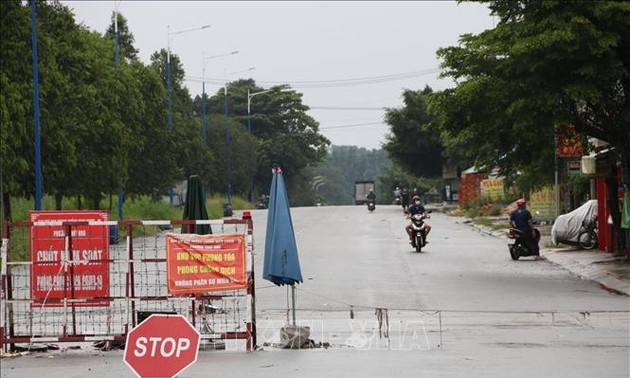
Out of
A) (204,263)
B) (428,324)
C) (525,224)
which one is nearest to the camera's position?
(204,263)

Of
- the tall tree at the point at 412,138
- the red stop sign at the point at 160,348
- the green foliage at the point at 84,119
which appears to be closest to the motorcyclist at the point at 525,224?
the green foliage at the point at 84,119

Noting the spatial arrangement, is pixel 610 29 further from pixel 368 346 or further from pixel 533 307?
pixel 368 346

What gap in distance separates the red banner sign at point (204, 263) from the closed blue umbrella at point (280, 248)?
16.6 inches

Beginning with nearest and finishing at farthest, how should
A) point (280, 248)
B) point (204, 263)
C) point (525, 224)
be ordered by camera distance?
point (204, 263)
point (280, 248)
point (525, 224)

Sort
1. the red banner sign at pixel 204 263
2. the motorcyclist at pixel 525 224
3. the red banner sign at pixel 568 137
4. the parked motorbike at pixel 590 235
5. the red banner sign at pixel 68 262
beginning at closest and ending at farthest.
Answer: the red banner sign at pixel 204 263, the red banner sign at pixel 68 262, the red banner sign at pixel 568 137, the motorcyclist at pixel 525 224, the parked motorbike at pixel 590 235

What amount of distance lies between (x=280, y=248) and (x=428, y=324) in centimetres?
409


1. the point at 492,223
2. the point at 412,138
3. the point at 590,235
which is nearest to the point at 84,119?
the point at 590,235

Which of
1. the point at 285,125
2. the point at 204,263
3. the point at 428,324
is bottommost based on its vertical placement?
the point at 428,324

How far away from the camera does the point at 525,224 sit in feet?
107

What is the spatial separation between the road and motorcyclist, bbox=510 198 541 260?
1.78 ft

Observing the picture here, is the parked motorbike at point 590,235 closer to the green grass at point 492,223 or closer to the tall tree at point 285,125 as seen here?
the green grass at point 492,223

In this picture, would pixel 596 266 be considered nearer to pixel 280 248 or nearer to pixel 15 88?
pixel 280 248

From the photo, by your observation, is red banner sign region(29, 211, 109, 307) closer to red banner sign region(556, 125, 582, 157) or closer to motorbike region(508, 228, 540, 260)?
red banner sign region(556, 125, 582, 157)

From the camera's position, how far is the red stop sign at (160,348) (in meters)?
9.99
